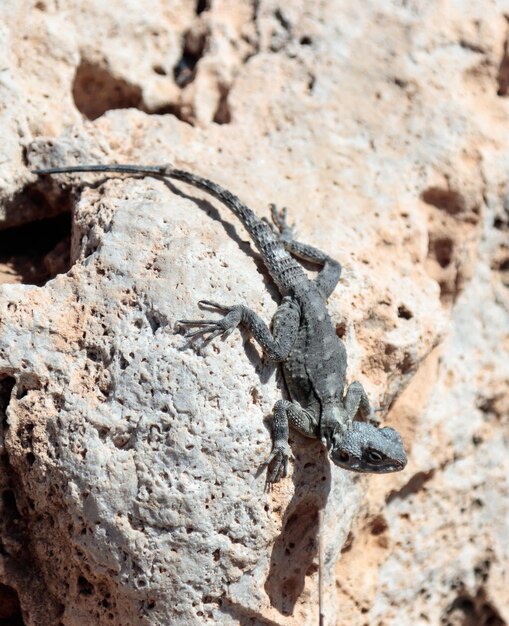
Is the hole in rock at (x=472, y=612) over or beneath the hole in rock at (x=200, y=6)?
beneath

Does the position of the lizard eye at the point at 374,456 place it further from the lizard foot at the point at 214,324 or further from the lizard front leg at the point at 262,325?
the lizard foot at the point at 214,324

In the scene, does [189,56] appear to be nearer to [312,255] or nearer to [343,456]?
[312,255]

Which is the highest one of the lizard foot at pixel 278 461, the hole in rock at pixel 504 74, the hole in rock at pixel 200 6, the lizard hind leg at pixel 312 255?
the hole in rock at pixel 504 74

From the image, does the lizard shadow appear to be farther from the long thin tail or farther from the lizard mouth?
the long thin tail

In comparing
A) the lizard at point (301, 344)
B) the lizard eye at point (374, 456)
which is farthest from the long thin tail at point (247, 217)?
the lizard eye at point (374, 456)

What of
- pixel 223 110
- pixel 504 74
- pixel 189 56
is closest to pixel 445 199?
pixel 504 74

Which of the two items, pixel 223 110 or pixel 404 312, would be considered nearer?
pixel 404 312
